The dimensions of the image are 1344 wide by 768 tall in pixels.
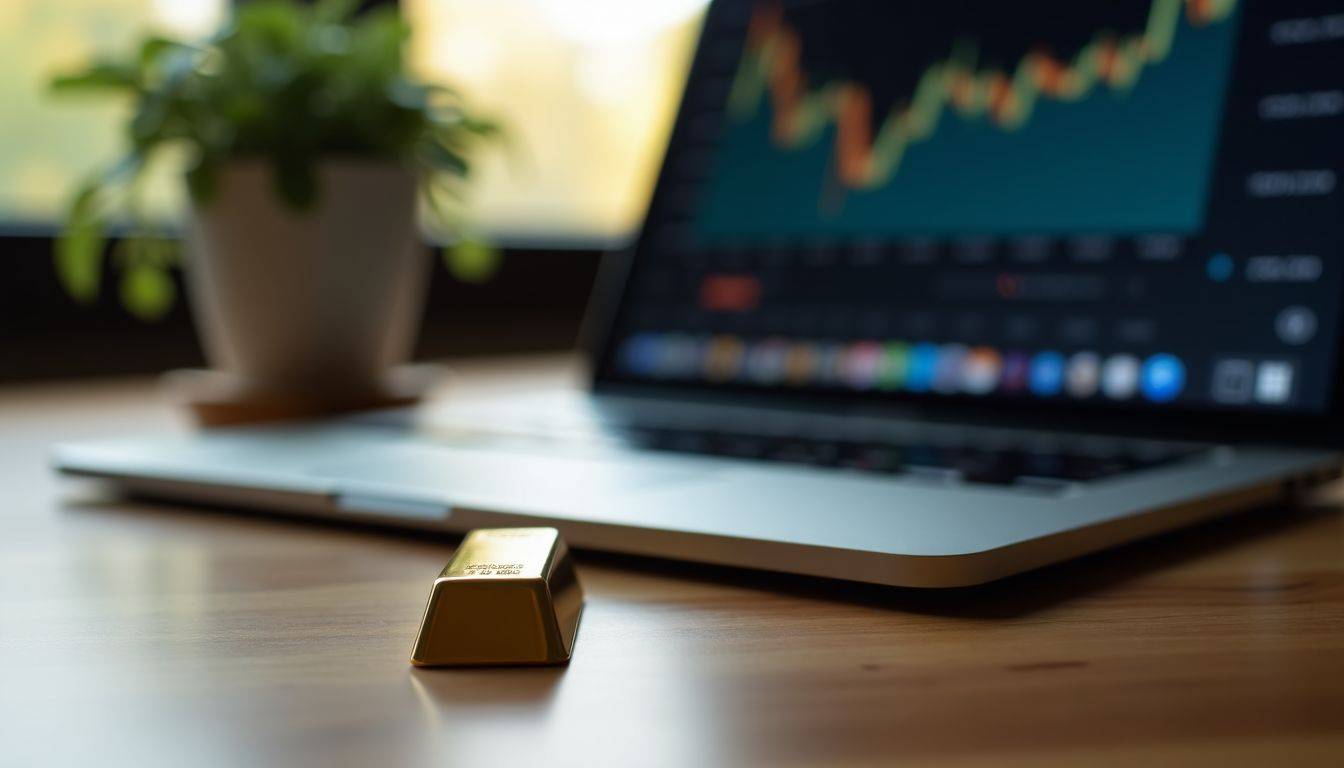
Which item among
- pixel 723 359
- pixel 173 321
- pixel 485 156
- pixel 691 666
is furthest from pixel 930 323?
pixel 173 321

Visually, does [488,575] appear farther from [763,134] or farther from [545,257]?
[545,257]

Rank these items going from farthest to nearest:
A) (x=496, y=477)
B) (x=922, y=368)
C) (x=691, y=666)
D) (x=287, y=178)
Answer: (x=287, y=178) → (x=922, y=368) → (x=496, y=477) → (x=691, y=666)

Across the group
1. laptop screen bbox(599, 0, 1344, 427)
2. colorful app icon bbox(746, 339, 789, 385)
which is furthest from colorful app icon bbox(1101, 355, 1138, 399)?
colorful app icon bbox(746, 339, 789, 385)

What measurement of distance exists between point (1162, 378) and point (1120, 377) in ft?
0.07

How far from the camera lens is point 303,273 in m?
0.87

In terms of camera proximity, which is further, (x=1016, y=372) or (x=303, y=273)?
(x=303, y=273)

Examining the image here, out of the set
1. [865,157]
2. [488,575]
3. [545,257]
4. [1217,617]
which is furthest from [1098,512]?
[545,257]

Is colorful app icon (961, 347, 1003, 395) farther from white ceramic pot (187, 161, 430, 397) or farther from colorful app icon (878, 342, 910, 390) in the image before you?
white ceramic pot (187, 161, 430, 397)

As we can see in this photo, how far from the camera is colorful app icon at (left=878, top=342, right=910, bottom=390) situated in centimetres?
72

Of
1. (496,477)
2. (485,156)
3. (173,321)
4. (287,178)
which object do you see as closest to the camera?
(496,477)

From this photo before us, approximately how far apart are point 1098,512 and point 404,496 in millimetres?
263

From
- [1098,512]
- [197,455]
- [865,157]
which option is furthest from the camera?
[865,157]

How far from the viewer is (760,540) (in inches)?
15.3

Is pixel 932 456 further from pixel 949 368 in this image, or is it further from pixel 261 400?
pixel 261 400
